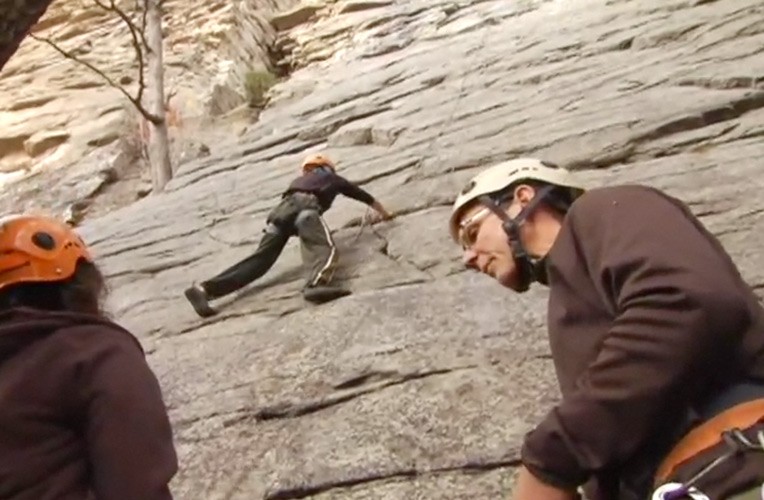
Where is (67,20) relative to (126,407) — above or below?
below

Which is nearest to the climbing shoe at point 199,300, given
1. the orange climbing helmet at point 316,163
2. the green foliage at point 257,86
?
the orange climbing helmet at point 316,163

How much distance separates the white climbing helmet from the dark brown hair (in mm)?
1080

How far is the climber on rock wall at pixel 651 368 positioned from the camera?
2209 mm

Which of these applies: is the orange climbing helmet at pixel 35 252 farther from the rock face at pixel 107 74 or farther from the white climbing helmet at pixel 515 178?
the rock face at pixel 107 74

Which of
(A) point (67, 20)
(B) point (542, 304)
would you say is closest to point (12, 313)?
(B) point (542, 304)

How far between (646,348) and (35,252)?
1666mm

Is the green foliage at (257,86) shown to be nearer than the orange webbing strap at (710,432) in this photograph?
No

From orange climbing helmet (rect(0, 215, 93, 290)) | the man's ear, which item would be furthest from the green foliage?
the man's ear

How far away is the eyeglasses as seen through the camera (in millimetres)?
2962

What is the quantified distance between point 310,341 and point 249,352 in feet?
1.43

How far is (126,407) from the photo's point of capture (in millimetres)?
2617

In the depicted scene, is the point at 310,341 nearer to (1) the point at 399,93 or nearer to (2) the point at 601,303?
(2) the point at 601,303

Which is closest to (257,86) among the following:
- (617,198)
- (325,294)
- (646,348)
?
(325,294)

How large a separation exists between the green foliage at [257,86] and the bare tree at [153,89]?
1483 mm
